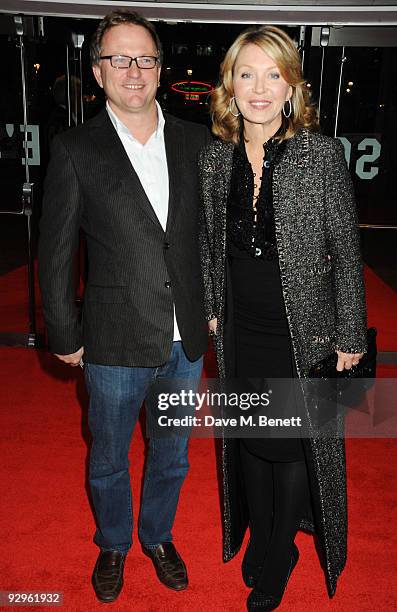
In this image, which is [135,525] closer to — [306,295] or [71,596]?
[71,596]

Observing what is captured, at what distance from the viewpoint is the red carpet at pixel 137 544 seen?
214 centimetres

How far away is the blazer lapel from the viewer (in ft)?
6.20

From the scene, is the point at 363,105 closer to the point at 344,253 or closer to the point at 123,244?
the point at 344,253

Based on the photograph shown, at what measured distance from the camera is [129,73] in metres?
1.79

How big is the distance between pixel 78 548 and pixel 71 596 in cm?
27

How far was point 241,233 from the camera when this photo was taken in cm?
184

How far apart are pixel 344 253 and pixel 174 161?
2.05 ft

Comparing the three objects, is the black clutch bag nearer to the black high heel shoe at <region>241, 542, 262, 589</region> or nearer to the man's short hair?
the black high heel shoe at <region>241, 542, 262, 589</region>

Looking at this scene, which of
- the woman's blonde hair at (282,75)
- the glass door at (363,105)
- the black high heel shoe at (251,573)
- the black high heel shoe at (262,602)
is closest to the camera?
the woman's blonde hair at (282,75)

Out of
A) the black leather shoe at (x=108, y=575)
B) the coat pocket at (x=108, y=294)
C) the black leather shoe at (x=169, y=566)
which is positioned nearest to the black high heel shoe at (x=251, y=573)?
the black leather shoe at (x=169, y=566)

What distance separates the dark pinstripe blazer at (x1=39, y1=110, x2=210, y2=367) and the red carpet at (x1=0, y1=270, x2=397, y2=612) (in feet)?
2.92

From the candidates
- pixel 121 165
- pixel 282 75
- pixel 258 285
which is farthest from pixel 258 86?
pixel 258 285

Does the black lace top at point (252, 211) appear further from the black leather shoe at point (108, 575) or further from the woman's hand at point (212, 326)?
the black leather shoe at point (108, 575)

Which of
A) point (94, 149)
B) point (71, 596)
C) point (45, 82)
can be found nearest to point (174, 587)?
point (71, 596)
